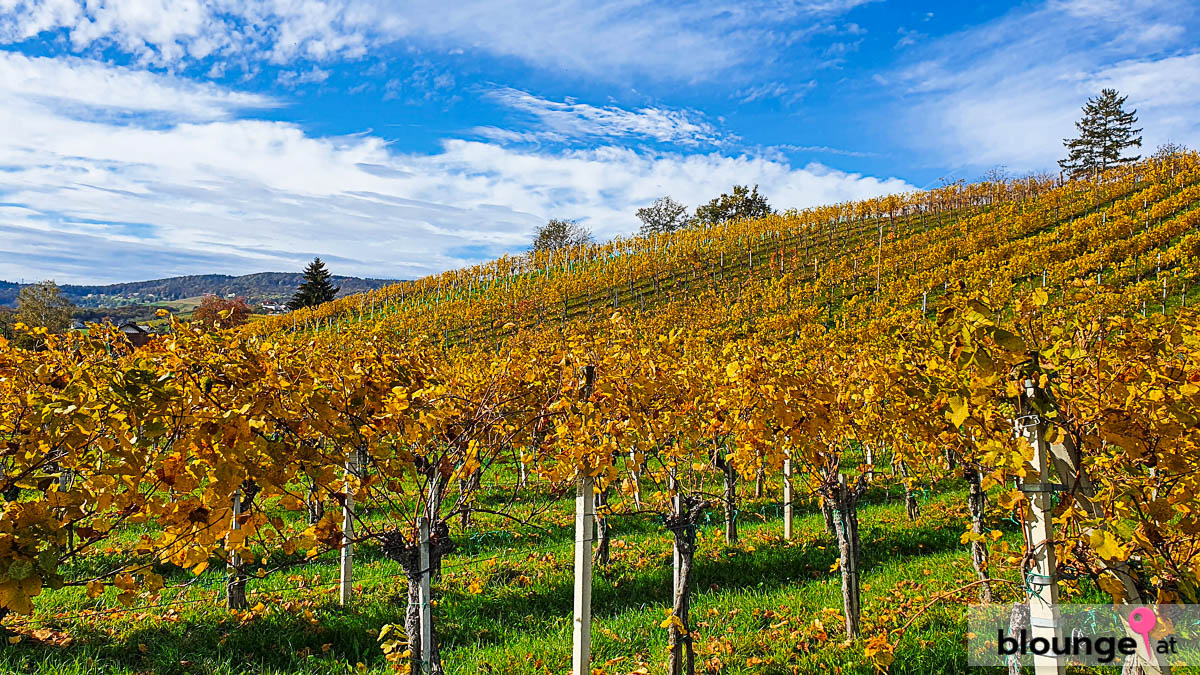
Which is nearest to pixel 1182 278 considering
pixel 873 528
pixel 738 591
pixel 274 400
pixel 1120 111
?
pixel 873 528

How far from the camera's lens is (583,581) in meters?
3.93

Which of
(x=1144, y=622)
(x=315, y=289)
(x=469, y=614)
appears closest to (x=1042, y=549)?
(x=1144, y=622)

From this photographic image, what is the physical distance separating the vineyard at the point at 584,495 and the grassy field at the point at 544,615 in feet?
0.12

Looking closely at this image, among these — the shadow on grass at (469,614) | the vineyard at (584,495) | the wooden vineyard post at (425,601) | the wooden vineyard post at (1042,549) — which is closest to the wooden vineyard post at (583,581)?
the vineyard at (584,495)

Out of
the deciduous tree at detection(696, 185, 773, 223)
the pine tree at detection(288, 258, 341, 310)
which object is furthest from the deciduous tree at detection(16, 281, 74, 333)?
the deciduous tree at detection(696, 185, 773, 223)

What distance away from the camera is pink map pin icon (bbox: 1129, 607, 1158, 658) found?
269 centimetres

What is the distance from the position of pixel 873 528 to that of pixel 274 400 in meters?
8.16

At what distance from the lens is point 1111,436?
2.76 meters

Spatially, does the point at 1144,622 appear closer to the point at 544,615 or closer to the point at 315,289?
the point at 544,615

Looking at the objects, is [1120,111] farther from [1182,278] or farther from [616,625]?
[616,625]

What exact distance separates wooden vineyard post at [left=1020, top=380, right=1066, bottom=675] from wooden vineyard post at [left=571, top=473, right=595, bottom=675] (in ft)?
7.50

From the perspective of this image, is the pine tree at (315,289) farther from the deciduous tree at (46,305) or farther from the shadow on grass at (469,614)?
the shadow on grass at (469,614)

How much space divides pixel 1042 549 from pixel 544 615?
4.63m

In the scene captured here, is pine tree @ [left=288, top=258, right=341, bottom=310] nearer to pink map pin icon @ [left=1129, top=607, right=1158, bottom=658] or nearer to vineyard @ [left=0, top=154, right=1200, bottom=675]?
vineyard @ [left=0, top=154, right=1200, bottom=675]
